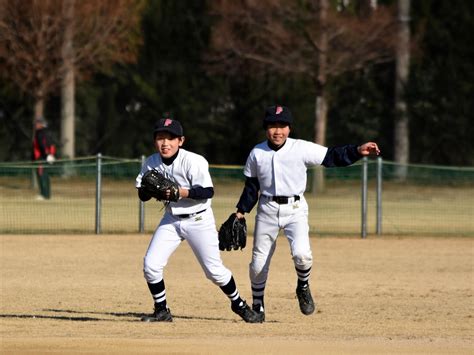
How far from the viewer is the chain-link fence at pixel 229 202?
→ 2175 centimetres

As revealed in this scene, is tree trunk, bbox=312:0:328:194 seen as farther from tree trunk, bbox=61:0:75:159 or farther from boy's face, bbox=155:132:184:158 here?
boy's face, bbox=155:132:184:158

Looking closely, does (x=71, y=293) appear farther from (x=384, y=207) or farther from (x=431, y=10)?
(x=431, y=10)

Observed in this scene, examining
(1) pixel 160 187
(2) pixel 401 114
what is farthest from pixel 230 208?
(2) pixel 401 114

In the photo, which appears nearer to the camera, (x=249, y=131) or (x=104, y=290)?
(x=104, y=290)

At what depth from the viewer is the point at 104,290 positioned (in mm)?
13766

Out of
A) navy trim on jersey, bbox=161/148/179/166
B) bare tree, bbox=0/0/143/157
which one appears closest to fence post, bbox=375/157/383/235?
navy trim on jersey, bbox=161/148/179/166

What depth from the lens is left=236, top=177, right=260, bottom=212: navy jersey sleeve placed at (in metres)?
11.0

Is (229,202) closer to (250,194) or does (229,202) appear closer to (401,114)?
(250,194)

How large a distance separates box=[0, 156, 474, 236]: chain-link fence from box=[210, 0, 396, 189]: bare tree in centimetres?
466

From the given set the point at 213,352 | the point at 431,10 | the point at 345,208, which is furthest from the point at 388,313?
the point at 431,10

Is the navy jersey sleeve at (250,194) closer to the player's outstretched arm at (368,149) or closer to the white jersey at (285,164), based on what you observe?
the white jersey at (285,164)

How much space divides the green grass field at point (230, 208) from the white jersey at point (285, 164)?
33.8 feet

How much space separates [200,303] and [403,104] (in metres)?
25.6

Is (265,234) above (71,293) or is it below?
above
